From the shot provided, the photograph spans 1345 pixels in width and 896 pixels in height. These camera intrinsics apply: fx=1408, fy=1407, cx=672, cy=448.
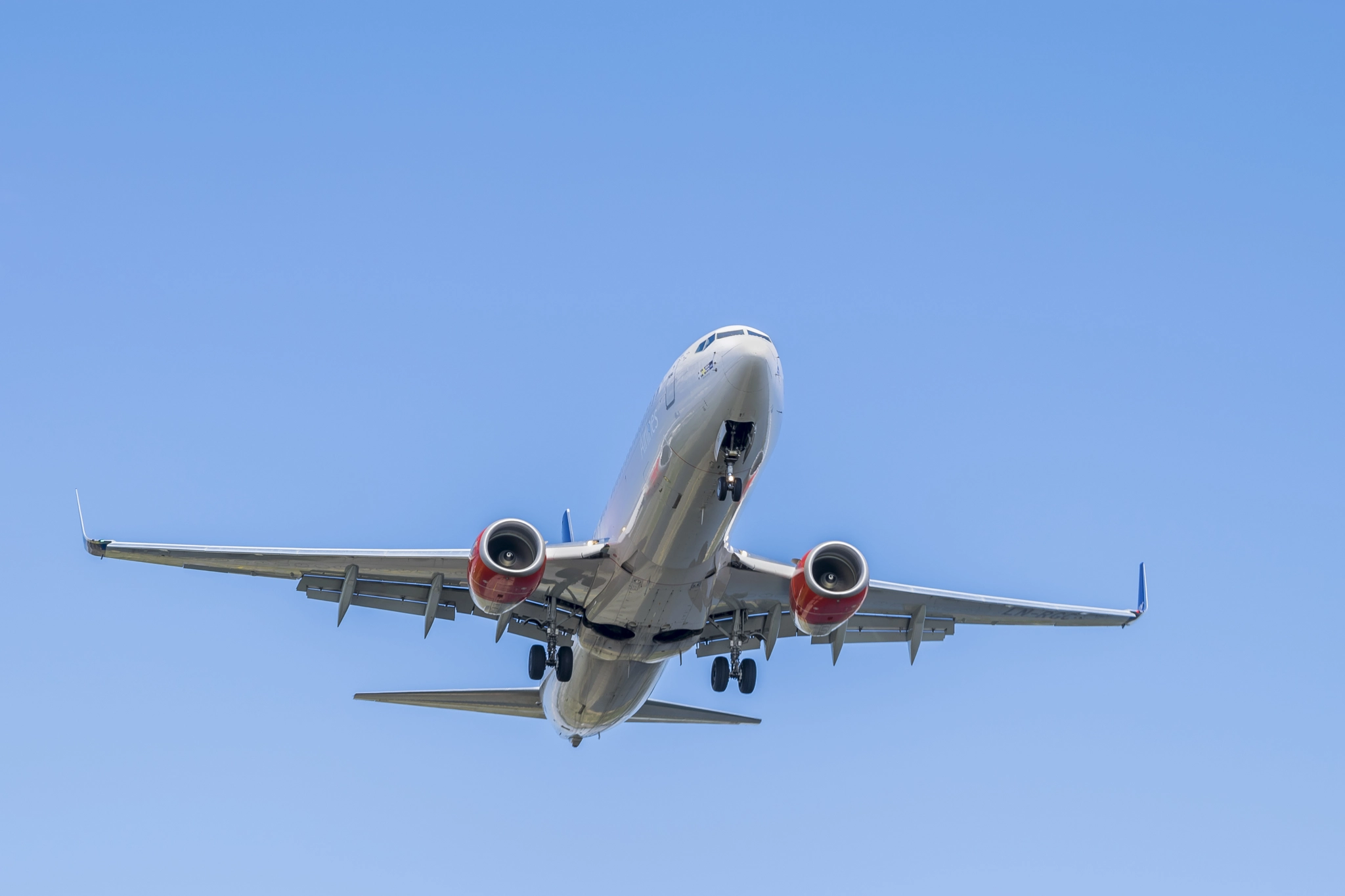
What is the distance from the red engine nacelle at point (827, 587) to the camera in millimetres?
24281

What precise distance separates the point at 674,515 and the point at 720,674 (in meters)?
5.99

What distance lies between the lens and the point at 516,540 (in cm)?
2395

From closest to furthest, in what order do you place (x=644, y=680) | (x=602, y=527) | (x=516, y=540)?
(x=516, y=540)
(x=602, y=527)
(x=644, y=680)

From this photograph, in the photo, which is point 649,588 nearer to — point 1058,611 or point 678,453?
point 678,453

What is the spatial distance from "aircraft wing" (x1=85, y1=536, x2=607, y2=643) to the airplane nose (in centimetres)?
493

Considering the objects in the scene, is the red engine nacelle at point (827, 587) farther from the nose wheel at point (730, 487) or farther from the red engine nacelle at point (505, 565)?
the red engine nacelle at point (505, 565)

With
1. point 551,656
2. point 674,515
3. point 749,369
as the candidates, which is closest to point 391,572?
point 551,656

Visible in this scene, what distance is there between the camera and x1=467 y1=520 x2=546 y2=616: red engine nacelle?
23.4 meters

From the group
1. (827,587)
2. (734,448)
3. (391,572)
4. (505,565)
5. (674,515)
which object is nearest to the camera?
(734,448)

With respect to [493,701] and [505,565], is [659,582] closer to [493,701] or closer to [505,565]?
[505,565]

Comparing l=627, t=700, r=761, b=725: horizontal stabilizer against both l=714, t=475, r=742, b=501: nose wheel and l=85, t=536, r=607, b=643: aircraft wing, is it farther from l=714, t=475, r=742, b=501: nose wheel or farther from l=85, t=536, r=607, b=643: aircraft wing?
l=714, t=475, r=742, b=501: nose wheel

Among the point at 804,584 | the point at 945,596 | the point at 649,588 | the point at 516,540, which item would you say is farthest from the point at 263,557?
the point at 945,596

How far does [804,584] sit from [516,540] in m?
5.01

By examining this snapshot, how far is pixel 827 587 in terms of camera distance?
24547mm
